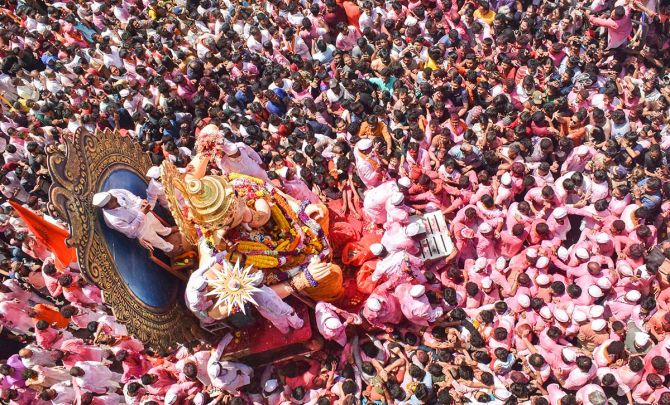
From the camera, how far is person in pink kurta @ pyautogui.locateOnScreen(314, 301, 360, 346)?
6.36 m

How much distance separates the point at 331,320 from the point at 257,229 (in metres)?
1.31

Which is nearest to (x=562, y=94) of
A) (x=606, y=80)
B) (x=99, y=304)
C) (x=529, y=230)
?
(x=606, y=80)

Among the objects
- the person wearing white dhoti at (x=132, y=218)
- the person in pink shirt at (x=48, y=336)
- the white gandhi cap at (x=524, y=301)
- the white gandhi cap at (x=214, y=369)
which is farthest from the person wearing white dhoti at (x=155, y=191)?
the white gandhi cap at (x=524, y=301)

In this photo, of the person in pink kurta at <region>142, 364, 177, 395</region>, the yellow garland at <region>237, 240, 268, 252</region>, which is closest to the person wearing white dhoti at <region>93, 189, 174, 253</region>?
the yellow garland at <region>237, 240, 268, 252</region>

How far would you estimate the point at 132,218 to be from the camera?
5.62m

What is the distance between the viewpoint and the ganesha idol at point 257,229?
5.68m

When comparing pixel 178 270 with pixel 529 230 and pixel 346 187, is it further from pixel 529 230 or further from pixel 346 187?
pixel 529 230

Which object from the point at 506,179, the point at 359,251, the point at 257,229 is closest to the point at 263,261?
the point at 257,229

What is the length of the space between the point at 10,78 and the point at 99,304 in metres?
5.43

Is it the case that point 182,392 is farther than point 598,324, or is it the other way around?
point 182,392

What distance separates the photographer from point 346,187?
26.5 feet

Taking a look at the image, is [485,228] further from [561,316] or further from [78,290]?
[78,290]

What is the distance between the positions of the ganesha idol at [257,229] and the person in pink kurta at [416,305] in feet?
2.46

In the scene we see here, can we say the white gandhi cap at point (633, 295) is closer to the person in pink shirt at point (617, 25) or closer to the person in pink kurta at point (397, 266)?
the person in pink kurta at point (397, 266)
